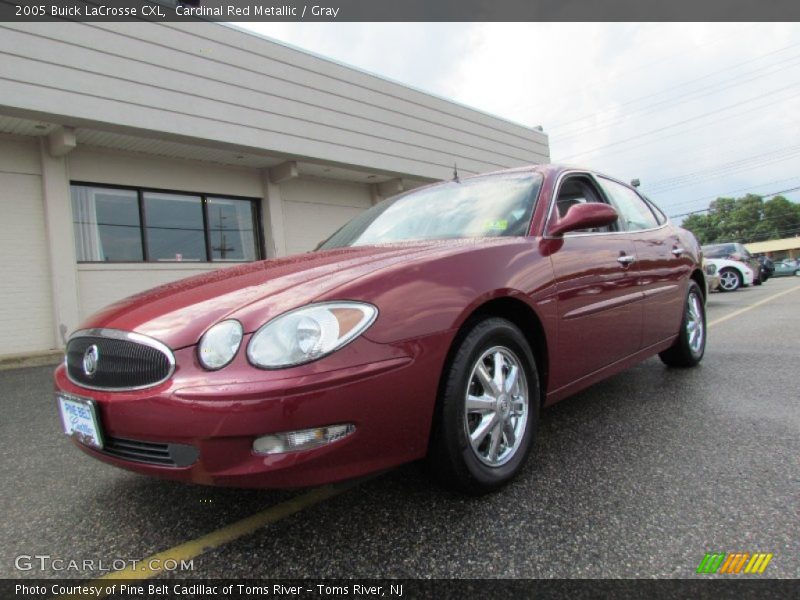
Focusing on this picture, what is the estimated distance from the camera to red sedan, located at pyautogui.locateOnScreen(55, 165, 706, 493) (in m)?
1.51

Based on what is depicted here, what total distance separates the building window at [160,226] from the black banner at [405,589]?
7.62 m

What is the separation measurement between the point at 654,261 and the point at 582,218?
4.12 feet

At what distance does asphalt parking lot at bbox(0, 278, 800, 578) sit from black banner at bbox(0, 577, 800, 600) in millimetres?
40

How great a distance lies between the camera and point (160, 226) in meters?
8.85

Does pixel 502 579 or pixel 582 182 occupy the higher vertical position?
pixel 582 182

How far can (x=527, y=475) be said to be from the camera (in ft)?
7.29

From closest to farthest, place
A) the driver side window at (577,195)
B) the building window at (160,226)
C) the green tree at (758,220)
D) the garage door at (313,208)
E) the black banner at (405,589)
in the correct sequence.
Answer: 1. the black banner at (405,589)
2. the driver side window at (577,195)
3. the building window at (160,226)
4. the garage door at (313,208)
5. the green tree at (758,220)

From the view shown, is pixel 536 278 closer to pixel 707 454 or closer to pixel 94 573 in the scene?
pixel 707 454

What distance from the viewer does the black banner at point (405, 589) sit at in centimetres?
143

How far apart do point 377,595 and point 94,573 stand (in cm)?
96

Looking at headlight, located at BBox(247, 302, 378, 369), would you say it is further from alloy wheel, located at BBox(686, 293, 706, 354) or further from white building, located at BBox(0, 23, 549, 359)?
white building, located at BBox(0, 23, 549, 359)

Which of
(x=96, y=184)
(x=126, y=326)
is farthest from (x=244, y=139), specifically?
(x=126, y=326)

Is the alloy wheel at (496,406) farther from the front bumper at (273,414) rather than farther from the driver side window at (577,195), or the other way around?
the driver side window at (577,195)

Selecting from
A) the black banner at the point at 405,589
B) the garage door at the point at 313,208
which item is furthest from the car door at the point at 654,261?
the garage door at the point at 313,208
